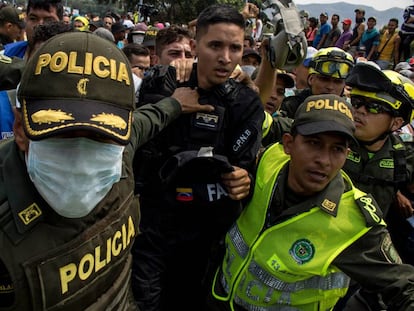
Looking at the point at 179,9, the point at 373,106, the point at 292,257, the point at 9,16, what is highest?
the point at 373,106

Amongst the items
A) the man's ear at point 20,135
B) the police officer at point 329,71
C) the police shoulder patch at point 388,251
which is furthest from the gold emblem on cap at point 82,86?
the police officer at point 329,71

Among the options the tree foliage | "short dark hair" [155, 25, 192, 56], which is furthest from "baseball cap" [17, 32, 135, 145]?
the tree foliage

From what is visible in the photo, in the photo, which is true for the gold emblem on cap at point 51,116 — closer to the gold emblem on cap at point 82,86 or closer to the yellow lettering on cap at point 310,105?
the gold emblem on cap at point 82,86

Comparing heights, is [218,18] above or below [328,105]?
above

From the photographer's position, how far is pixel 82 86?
50.4 inches

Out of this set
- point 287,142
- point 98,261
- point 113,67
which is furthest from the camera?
point 287,142

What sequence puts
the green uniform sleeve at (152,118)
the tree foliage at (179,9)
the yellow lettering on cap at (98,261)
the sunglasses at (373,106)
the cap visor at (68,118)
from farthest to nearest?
the tree foliage at (179,9), the sunglasses at (373,106), the green uniform sleeve at (152,118), the yellow lettering on cap at (98,261), the cap visor at (68,118)

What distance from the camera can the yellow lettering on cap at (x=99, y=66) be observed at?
1303 mm

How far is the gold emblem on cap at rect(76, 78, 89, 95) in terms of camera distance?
1274 mm

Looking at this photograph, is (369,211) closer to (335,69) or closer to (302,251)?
(302,251)

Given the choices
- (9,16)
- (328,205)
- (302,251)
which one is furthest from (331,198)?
(9,16)

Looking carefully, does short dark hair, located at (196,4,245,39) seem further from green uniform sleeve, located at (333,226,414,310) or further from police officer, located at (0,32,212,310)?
green uniform sleeve, located at (333,226,414,310)

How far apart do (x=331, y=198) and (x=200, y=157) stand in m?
0.66

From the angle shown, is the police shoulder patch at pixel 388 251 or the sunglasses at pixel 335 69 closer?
the police shoulder patch at pixel 388 251
